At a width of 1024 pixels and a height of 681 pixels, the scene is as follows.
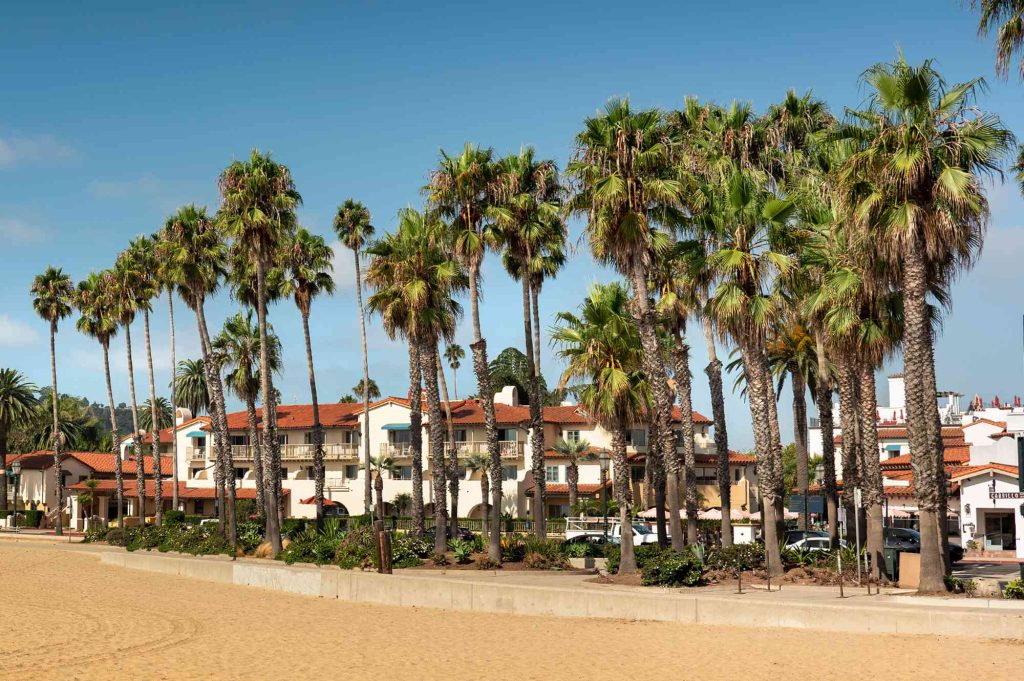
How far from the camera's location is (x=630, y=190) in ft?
103

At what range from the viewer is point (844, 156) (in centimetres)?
2656

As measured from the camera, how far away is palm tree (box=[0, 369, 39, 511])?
307ft

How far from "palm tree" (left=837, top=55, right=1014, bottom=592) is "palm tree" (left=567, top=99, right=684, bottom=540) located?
770 centimetres

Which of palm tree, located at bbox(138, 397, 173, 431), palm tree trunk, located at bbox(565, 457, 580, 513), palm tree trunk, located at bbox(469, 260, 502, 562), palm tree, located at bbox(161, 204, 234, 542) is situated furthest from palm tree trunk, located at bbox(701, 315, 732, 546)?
palm tree, located at bbox(138, 397, 173, 431)

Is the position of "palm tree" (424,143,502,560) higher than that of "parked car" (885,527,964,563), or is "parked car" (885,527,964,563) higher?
"palm tree" (424,143,502,560)

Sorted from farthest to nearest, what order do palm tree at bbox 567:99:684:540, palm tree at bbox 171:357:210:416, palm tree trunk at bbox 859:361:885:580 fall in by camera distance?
palm tree at bbox 171:357:210:416, palm tree at bbox 567:99:684:540, palm tree trunk at bbox 859:361:885:580

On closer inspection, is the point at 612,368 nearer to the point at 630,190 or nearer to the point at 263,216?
the point at 630,190

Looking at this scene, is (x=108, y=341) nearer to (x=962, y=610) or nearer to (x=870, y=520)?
(x=870, y=520)

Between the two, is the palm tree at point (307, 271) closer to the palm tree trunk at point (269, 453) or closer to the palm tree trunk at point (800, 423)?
the palm tree trunk at point (269, 453)

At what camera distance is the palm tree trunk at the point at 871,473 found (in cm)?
2803

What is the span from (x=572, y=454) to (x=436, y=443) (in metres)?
29.2

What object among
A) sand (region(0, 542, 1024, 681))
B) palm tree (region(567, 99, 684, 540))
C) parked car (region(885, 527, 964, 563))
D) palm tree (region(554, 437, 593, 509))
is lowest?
parked car (region(885, 527, 964, 563))

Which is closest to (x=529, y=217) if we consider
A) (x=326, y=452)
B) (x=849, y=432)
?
(x=849, y=432)

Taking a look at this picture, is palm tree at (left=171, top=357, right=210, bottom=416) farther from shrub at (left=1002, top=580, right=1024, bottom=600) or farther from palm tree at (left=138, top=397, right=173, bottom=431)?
shrub at (left=1002, top=580, right=1024, bottom=600)
